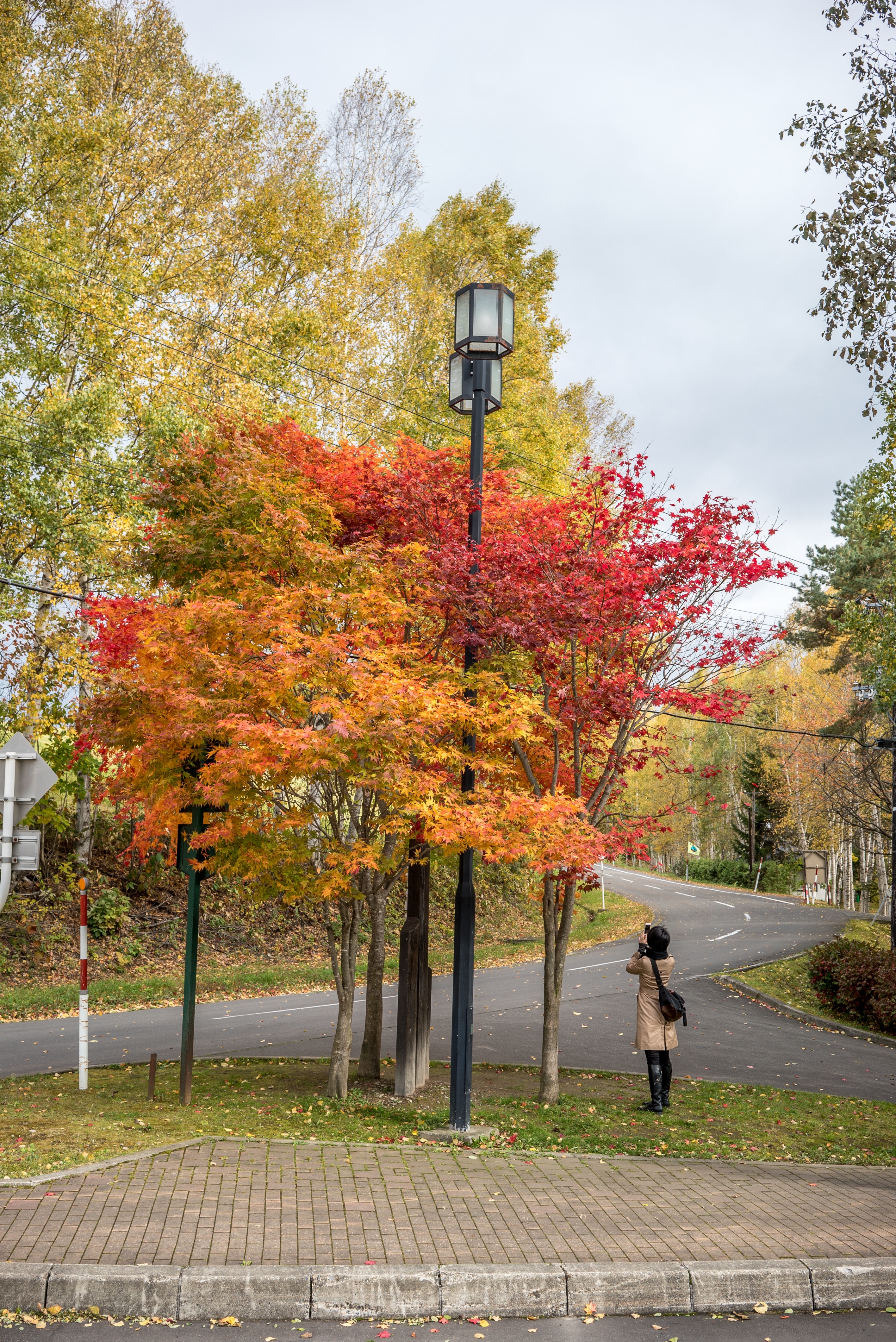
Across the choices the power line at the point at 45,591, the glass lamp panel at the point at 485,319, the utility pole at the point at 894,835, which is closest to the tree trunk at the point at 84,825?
the power line at the point at 45,591

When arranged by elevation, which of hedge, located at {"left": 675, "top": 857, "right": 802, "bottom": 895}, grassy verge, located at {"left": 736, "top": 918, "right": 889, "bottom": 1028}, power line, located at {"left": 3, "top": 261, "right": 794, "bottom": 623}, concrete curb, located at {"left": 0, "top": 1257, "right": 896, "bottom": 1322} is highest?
power line, located at {"left": 3, "top": 261, "right": 794, "bottom": 623}

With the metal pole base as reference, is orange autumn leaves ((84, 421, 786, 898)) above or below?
above

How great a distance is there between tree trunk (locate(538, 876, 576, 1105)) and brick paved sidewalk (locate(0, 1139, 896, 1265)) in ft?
7.78

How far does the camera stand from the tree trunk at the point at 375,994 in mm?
10219

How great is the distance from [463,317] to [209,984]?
13084 mm

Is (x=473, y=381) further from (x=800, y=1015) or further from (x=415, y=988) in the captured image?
(x=800, y=1015)

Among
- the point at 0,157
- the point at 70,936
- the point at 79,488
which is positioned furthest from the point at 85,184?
the point at 70,936

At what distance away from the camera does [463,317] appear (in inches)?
333

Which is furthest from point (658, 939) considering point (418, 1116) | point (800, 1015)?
point (800, 1015)

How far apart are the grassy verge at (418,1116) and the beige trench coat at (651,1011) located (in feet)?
2.06

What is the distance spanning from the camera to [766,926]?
30016mm

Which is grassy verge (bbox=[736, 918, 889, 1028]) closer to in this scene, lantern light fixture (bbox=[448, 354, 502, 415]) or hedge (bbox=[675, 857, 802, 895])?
lantern light fixture (bbox=[448, 354, 502, 415])

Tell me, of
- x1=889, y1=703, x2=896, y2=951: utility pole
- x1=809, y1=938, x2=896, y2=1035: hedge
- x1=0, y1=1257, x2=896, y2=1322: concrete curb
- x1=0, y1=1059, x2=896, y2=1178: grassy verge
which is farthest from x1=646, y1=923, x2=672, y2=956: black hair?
x1=889, y1=703, x2=896, y2=951: utility pole

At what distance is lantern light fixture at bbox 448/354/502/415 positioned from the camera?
8.59 meters
